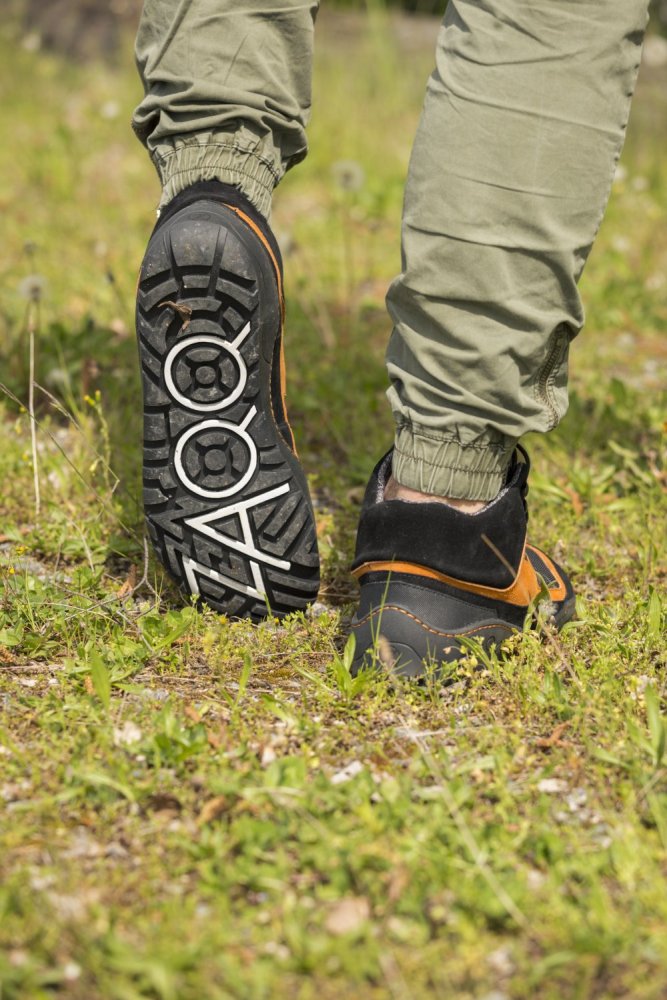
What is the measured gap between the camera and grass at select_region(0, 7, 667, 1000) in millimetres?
1169

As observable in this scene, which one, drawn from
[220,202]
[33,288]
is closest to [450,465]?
[220,202]

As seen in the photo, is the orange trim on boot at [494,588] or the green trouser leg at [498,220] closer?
the green trouser leg at [498,220]

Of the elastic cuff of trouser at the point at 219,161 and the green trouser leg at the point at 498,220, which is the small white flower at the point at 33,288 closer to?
the elastic cuff of trouser at the point at 219,161

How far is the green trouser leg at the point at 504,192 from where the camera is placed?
5.01 feet

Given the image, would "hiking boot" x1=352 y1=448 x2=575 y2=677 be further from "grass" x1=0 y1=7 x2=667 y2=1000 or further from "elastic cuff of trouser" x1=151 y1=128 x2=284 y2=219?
"elastic cuff of trouser" x1=151 y1=128 x2=284 y2=219

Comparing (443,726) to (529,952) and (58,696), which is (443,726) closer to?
(529,952)

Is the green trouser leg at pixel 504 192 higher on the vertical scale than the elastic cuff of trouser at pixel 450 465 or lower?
higher

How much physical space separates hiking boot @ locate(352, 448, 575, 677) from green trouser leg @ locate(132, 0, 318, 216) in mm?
664

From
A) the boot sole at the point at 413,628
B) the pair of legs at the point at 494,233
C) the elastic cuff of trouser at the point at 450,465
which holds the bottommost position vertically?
the boot sole at the point at 413,628

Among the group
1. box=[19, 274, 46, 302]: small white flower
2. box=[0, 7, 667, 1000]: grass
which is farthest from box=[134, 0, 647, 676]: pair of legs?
box=[19, 274, 46, 302]: small white flower

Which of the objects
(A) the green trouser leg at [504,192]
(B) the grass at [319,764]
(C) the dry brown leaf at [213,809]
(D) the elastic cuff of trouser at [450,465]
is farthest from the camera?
(D) the elastic cuff of trouser at [450,465]

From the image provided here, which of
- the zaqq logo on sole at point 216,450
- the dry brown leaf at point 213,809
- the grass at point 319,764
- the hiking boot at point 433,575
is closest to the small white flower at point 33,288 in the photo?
the grass at point 319,764

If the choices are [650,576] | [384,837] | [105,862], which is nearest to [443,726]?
[384,837]

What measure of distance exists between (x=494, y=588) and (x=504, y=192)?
2.17 feet
